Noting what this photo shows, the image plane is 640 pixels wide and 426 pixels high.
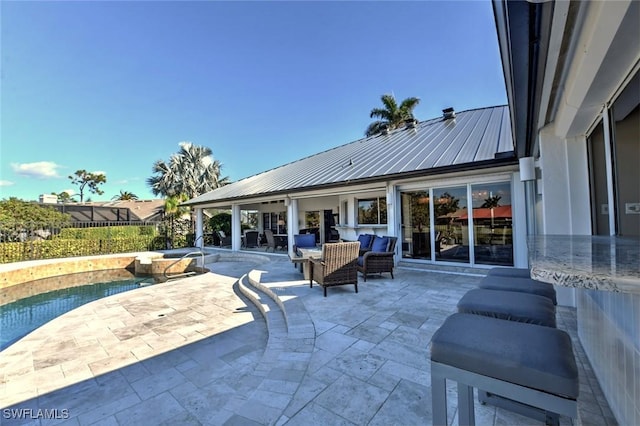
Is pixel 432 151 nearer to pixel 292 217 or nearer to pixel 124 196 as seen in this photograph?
pixel 292 217

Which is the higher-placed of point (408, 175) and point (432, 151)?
point (432, 151)

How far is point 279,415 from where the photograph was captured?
2178 millimetres

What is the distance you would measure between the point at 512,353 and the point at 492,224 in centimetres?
683

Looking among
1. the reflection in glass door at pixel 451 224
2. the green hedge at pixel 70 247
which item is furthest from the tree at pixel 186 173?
the reflection in glass door at pixel 451 224

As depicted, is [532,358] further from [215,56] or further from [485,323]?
[215,56]

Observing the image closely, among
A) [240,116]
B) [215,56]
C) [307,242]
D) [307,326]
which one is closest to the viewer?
[307,326]

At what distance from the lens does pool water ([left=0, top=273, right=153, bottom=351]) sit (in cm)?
576

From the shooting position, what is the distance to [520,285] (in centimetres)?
232

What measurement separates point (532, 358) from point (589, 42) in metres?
2.15

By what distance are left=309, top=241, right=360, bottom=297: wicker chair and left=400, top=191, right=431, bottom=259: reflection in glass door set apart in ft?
11.2

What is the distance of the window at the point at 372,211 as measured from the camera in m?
10.5

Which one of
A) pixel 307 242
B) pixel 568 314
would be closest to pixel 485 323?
pixel 568 314

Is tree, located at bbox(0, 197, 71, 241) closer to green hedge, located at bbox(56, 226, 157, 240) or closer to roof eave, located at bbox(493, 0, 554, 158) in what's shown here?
green hedge, located at bbox(56, 226, 157, 240)

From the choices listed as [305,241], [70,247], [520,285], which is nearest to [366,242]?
[305,241]
